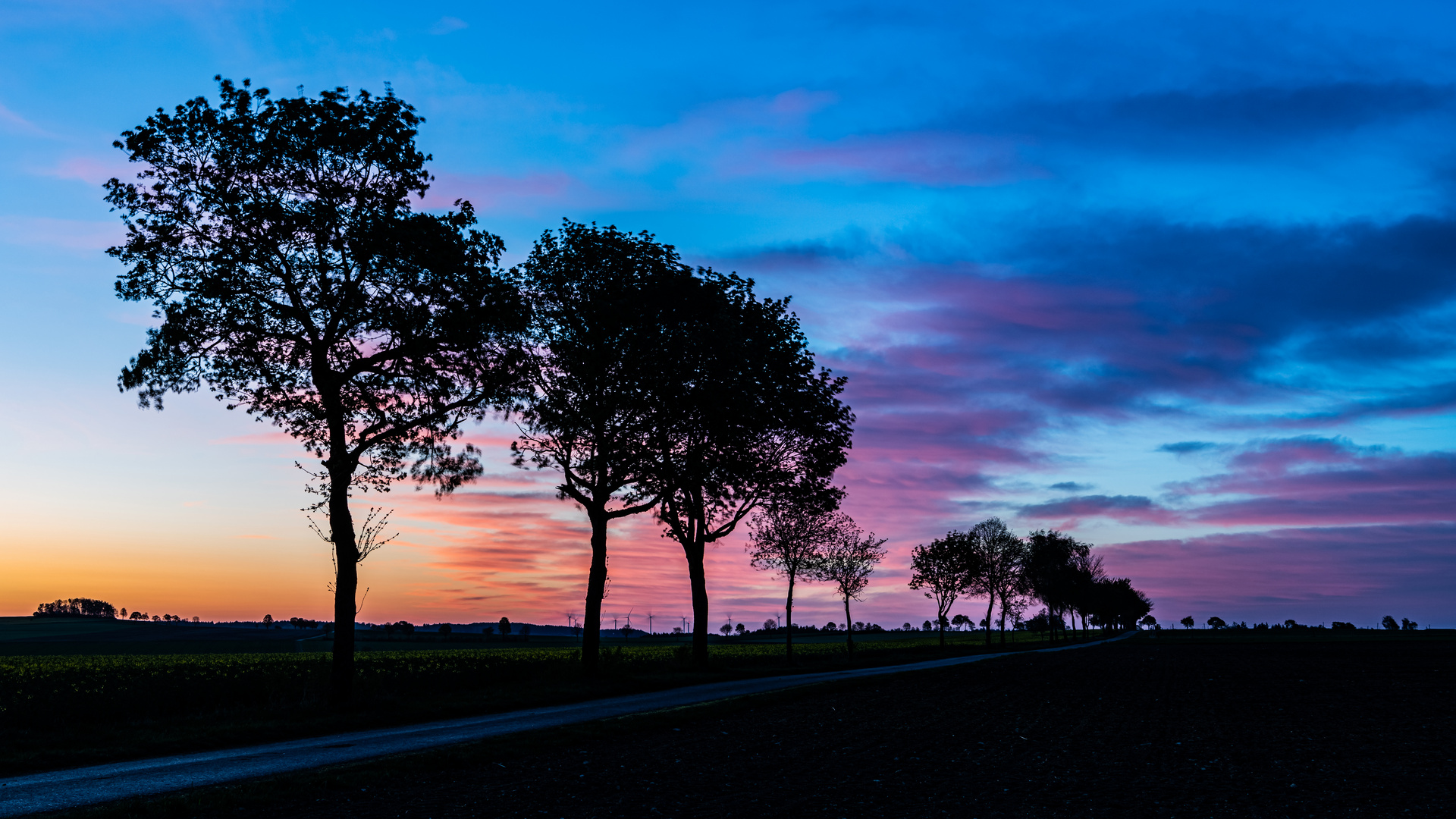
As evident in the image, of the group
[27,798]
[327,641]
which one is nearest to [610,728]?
[27,798]

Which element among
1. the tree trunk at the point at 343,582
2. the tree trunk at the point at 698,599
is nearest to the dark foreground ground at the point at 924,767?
the tree trunk at the point at 343,582

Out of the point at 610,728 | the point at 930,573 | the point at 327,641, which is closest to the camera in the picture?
the point at 610,728

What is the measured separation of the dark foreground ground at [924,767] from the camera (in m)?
14.9

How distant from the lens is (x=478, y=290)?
33.6 m

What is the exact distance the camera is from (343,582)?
31.5m

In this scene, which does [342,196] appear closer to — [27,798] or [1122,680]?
[27,798]

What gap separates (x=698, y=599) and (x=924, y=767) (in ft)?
125

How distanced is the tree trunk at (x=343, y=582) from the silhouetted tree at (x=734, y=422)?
57.2 ft

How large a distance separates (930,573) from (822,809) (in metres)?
100.0

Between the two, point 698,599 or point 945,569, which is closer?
point 698,599

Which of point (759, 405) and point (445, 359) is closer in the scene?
point (445, 359)

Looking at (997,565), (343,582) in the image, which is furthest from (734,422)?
(997,565)

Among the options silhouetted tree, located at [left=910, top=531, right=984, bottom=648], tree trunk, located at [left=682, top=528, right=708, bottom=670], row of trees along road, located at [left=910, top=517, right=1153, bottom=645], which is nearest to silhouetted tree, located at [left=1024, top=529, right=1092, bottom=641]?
row of trees along road, located at [left=910, top=517, right=1153, bottom=645]

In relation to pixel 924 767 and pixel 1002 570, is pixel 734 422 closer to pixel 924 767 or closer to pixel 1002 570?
pixel 924 767
